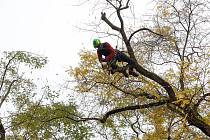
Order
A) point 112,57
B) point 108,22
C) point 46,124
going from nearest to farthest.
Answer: point 112,57
point 108,22
point 46,124

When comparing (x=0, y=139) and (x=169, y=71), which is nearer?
(x=169, y=71)

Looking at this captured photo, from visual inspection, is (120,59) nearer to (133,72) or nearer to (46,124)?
(133,72)

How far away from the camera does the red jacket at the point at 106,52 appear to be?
1089cm

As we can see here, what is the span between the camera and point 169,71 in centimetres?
1098

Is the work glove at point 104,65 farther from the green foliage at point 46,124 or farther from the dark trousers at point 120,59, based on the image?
the green foliage at point 46,124

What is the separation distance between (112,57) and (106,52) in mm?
278

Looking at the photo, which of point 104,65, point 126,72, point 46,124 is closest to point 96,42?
point 104,65

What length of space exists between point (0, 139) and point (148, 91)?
23.8ft

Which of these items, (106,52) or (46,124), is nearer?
(106,52)

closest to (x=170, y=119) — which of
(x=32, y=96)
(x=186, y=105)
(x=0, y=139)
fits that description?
(x=186, y=105)

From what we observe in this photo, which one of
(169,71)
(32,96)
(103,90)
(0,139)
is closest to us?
(169,71)

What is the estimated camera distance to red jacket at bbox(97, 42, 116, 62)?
1089 cm

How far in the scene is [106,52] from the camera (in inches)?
436

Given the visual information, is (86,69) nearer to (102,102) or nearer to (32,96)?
(102,102)
